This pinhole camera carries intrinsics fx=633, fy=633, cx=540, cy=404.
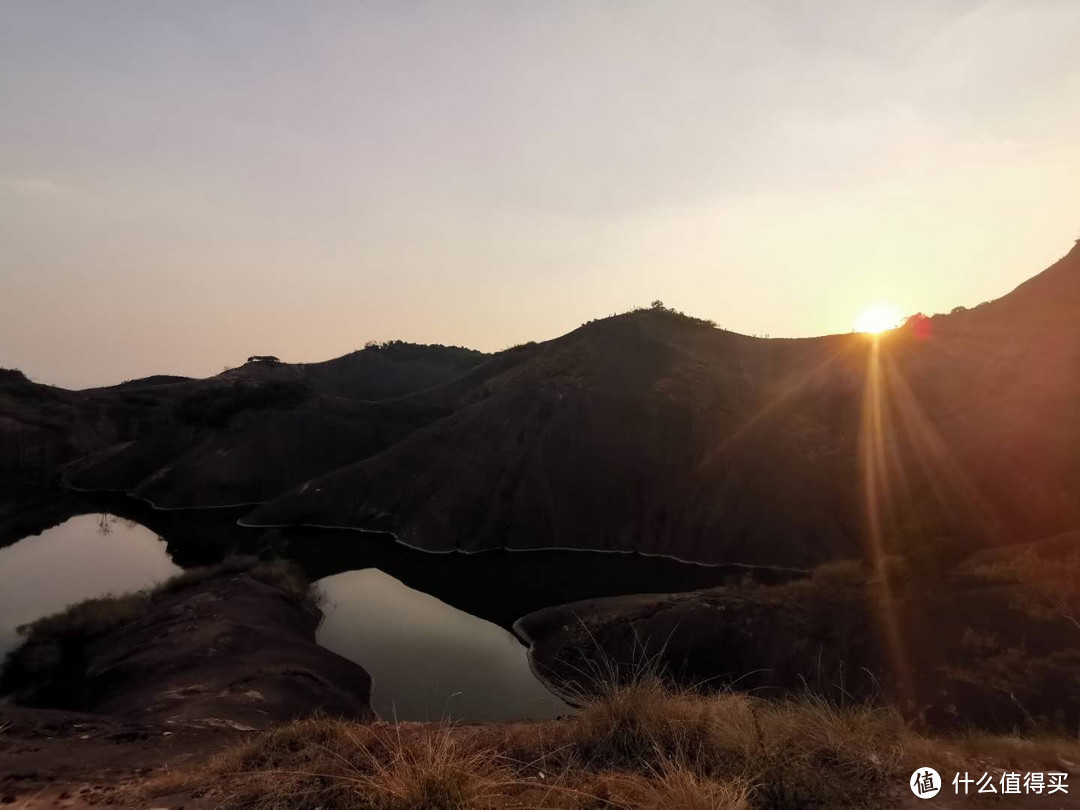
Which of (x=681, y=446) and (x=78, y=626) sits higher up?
(x=681, y=446)

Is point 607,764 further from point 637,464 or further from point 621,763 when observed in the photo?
point 637,464

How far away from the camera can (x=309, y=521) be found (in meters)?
52.0

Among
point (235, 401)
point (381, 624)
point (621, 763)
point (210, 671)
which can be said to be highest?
point (235, 401)

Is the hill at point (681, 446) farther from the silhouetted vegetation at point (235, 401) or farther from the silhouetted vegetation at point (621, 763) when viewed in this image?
the silhouetted vegetation at point (621, 763)

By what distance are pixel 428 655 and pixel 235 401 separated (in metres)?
55.5

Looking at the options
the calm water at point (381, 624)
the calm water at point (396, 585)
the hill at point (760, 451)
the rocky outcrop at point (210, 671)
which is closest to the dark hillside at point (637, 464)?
the hill at point (760, 451)

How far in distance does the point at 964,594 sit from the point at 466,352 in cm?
12884

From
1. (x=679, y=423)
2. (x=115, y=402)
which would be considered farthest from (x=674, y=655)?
(x=115, y=402)

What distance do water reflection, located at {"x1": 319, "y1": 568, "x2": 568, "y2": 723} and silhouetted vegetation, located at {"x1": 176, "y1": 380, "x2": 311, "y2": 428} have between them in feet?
128

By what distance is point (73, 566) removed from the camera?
39.4 m

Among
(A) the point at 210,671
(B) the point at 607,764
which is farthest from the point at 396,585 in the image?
(B) the point at 607,764

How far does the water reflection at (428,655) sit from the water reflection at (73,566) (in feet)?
40.0

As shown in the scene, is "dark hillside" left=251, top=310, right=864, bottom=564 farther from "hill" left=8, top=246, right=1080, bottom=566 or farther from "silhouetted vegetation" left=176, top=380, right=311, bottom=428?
"silhouetted vegetation" left=176, top=380, right=311, bottom=428

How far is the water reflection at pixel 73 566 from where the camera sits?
31.1 m
